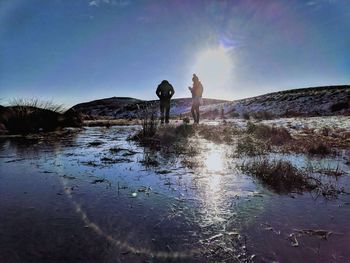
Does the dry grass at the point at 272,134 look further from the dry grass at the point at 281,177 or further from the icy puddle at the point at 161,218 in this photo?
the icy puddle at the point at 161,218

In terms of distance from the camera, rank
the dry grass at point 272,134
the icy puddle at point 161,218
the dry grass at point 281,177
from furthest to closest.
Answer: the dry grass at point 272,134 → the dry grass at point 281,177 → the icy puddle at point 161,218

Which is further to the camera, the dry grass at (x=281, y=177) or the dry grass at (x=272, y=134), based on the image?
the dry grass at (x=272, y=134)

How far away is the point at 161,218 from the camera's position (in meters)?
3.53

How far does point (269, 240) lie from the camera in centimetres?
301

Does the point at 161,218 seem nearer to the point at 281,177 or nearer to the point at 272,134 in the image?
the point at 281,177

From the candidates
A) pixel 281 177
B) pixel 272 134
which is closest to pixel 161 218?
pixel 281 177

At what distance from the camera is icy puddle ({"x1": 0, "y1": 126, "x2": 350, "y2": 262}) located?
107 inches

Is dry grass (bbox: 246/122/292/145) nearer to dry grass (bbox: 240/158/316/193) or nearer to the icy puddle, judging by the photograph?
dry grass (bbox: 240/158/316/193)

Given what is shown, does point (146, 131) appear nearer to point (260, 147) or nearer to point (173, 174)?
point (260, 147)

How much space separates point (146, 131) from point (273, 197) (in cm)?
798

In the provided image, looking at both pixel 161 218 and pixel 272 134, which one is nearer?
pixel 161 218

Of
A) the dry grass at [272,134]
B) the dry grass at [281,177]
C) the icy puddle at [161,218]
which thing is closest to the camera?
the icy puddle at [161,218]

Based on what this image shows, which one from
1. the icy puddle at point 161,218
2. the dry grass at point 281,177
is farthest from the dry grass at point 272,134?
the icy puddle at point 161,218

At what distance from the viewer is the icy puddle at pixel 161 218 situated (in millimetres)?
2730
